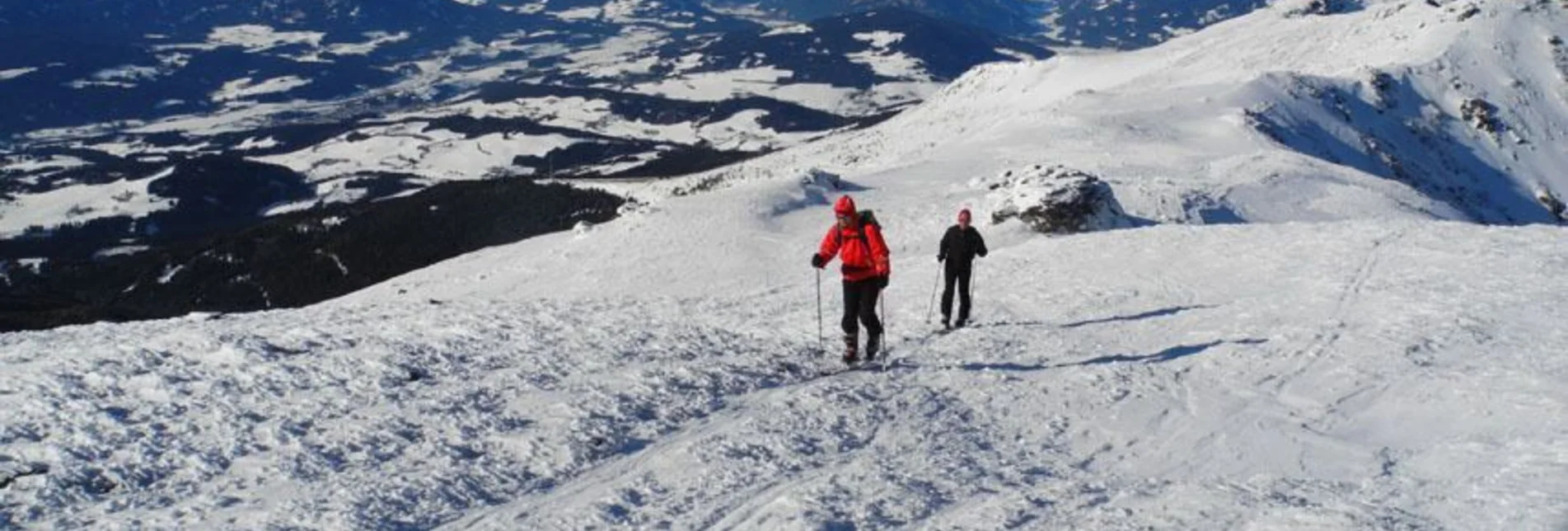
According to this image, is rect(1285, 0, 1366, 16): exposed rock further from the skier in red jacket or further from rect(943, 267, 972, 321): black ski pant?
the skier in red jacket

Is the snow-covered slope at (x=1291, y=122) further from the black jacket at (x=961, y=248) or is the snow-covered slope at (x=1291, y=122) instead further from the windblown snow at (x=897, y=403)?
the black jacket at (x=961, y=248)

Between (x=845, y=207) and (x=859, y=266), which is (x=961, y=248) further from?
(x=845, y=207)

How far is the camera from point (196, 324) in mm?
20875

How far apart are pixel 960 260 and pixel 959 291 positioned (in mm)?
810

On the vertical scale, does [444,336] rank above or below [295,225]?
above

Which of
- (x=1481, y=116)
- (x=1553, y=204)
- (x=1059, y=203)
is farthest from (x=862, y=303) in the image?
(x=1481, y=116)

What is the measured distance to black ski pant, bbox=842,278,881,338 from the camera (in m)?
18.0

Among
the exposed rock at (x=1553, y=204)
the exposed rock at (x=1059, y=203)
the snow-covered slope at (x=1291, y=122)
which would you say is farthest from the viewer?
the exposed rock at (x=1553, y=204)

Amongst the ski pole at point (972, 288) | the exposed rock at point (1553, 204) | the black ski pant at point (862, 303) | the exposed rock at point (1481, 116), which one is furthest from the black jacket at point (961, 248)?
the exposed rock at point (1481, 116)

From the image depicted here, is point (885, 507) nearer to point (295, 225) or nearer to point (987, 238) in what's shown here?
point (987, 238)

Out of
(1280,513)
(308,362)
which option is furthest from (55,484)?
(1280,513)

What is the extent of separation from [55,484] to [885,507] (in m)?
8.75

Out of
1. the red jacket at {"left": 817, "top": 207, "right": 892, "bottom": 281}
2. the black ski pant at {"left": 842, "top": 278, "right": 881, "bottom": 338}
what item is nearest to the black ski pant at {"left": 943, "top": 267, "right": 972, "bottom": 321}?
the black ski pant at {"left": 842, "top": 278, "right": 881, "bottom": 338}

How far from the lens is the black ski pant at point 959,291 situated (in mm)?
21750
